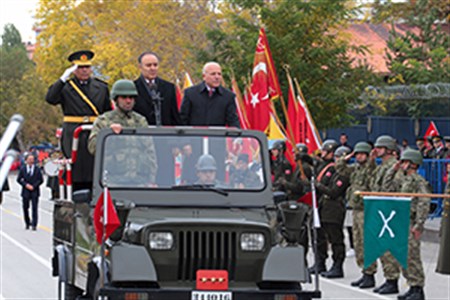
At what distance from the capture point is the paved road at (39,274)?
1588 centimetres

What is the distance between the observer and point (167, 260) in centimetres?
953

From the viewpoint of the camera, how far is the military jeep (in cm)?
947

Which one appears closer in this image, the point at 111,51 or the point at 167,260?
the point at 167,260

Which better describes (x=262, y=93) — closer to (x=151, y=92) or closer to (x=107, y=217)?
(x=151, y=92)

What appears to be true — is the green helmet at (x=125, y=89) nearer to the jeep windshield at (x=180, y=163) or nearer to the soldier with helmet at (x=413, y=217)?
the jeep windshield at (x=180, y=163)

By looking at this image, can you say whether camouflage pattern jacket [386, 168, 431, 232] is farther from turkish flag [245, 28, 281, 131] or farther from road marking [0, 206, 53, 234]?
road marking [0, 206, 53, 234]

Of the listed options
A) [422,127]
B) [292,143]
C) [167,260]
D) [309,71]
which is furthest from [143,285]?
[422,127]

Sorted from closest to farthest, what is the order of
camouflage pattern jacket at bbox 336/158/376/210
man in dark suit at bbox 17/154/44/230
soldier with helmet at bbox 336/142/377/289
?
soldier with helmet at bbox 336/142/377/289
camouflage pattern jacket at bbox 336/158/376/210
man in dark suit at bbox 17/154/44/230

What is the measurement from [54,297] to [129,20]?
3918 centimetres

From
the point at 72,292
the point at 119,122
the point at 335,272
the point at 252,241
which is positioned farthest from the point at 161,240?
the point at 335,272

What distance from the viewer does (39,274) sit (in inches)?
718

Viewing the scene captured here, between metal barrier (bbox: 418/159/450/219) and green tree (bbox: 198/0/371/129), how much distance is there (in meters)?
4.29

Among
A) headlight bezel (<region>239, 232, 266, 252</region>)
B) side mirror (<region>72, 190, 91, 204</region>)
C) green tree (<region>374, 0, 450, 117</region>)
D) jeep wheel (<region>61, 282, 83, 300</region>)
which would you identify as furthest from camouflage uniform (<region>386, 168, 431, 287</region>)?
green tree (<region>374, 0, 450, 117</region>)

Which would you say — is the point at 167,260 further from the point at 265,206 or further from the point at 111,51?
the point at 111,51
